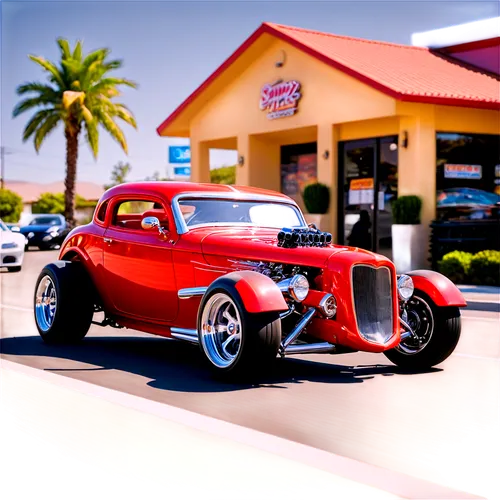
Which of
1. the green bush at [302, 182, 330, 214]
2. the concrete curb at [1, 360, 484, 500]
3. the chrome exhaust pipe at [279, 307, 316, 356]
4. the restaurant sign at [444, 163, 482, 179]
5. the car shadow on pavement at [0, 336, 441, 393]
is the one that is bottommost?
the car shadow on pavement at [0, 336, 441, 393]

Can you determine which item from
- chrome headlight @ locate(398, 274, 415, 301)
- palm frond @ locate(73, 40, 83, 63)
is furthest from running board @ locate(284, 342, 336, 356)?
palm frond @ locate(73, 40, 83, 63)

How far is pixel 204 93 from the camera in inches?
1045

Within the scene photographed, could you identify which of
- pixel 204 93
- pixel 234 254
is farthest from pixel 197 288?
pixel 204 93

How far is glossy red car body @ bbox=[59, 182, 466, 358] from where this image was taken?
7.01 m

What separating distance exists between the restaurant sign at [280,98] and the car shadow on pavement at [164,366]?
1478cm

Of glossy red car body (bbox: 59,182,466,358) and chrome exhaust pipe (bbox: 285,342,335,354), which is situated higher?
glossy red car body (bbox: 59,182,466,358)

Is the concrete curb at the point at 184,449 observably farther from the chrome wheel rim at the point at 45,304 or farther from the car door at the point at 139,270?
the chrome wheel rim at the point at 45,304

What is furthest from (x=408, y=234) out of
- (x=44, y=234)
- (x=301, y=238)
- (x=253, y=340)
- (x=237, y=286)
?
(x=44, y=234)

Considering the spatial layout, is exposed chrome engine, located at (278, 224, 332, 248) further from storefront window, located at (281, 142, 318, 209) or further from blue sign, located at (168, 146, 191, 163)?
blue sign, located at (168, 146, 191, 163)

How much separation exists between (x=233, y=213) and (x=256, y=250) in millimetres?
1288

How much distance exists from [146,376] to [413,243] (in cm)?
1364

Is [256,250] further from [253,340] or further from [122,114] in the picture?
[122,114]

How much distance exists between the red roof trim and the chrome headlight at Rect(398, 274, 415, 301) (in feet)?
59.6

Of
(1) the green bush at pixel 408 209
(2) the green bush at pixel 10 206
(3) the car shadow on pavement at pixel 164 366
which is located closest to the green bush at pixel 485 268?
(1) the green bush at pixel 408 209
